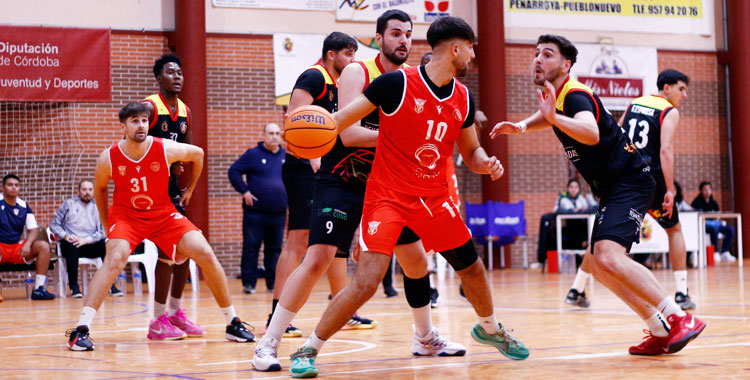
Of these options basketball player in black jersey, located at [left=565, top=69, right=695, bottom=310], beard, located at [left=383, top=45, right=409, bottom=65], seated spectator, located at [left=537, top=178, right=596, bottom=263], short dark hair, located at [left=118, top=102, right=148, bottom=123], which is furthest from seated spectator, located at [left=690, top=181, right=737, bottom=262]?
beard, located at [left=383, top=45, right=409, bottom=65]

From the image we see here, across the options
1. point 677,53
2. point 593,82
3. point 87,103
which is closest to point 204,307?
point 87,103

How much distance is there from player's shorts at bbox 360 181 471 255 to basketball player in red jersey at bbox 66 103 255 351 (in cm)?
203

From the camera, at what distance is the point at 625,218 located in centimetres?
538

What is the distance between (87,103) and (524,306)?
9.60m

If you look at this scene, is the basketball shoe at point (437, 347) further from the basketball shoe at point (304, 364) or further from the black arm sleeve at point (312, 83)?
the black arm sleeve at point (312, 83)

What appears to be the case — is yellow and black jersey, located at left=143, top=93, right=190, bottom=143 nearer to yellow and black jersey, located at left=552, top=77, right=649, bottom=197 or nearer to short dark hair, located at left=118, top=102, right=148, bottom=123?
short dark hair, located at left=118, top=102, right=148, bottom=123

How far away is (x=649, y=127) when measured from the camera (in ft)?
27.3

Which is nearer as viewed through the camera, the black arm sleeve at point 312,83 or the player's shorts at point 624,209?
the player's shorts at point 624,209

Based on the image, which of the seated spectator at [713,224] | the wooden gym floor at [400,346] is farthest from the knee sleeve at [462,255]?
the seated spectator at [713,224]

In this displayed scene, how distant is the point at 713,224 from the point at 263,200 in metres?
10.0

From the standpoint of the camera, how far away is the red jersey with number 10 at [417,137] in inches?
185

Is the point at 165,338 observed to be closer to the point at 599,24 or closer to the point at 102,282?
the point at 102,282

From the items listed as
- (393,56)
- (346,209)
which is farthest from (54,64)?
(346,209)

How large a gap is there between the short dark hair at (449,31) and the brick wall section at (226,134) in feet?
37.7
